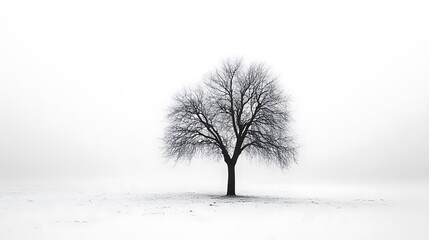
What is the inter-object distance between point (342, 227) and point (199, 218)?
6.37 metres

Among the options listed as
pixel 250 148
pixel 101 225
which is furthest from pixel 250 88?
pixel 101 225

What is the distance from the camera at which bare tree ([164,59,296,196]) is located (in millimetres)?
33000

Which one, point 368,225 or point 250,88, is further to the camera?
point 250,88

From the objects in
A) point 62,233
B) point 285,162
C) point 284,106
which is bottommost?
point 62,233

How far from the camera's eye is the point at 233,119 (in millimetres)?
33906

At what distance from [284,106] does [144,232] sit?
931 inches

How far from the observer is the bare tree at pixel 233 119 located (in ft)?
108

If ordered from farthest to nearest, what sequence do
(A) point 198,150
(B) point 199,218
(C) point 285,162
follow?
(A) point 198,150 → (C) point 285,162 → (B) point 199,218

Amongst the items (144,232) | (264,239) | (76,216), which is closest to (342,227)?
(264,239)

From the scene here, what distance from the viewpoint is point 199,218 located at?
16438 mm

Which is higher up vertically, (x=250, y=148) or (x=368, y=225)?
(x=250, y=148)

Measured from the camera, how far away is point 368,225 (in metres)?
14.2

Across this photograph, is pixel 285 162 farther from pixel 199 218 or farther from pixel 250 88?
pixel 199 218

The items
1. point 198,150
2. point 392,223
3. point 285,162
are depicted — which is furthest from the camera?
point 198,150
